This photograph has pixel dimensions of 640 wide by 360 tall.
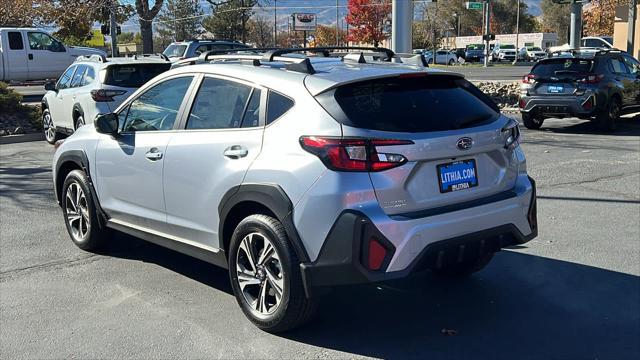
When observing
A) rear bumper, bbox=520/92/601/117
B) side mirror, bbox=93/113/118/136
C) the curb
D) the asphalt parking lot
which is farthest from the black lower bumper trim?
the curb

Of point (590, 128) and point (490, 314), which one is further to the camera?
point (590, 128)

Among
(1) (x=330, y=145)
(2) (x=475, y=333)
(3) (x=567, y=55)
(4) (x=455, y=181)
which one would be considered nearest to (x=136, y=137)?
(1) (x=330, y=145)

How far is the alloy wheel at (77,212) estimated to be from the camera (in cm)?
608

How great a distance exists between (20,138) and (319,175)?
12.2m

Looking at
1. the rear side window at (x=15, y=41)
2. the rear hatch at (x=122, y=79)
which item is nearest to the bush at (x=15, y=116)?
the rear hatch at (x=122, y=79)

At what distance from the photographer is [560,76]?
14.2m

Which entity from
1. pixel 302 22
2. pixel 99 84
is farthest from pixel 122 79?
pixel 302 22

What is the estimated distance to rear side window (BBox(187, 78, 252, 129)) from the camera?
4625 mm

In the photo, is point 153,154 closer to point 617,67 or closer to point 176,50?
point 617,67

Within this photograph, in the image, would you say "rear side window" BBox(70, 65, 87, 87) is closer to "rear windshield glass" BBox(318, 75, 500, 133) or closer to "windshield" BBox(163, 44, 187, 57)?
"rear windshield glass" BBox(318, 75, 500, 133)

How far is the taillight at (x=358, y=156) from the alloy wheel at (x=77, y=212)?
3069mm

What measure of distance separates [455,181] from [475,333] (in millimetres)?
1039

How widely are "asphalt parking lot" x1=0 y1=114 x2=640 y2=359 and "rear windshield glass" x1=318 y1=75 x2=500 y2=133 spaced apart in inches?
54.3

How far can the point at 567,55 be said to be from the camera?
48.1 ft
